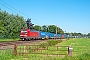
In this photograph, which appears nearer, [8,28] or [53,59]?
[53,59]

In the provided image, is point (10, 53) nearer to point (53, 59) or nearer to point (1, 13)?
point (53, 59)

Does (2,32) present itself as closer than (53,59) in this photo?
No

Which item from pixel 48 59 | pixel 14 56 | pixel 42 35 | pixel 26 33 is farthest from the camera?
pixel 42 35

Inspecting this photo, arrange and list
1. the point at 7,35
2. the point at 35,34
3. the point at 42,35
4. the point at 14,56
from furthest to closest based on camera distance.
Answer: the point at 42,35
the point at 7,35
the point at 35,34
the point at 14,56

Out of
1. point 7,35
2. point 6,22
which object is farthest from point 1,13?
point 7,35

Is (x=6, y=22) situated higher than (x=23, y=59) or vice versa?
(x=6, y=22)

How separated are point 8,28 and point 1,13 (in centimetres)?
653

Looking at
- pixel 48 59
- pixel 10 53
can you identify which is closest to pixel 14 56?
pixel 10 53

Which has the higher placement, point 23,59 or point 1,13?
point 1,13

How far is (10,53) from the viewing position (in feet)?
57.5

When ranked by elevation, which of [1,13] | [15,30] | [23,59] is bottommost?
[23,59]

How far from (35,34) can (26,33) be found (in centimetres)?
820

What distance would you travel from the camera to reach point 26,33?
6050 cm

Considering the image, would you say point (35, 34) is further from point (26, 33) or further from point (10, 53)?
point (10, 53)
